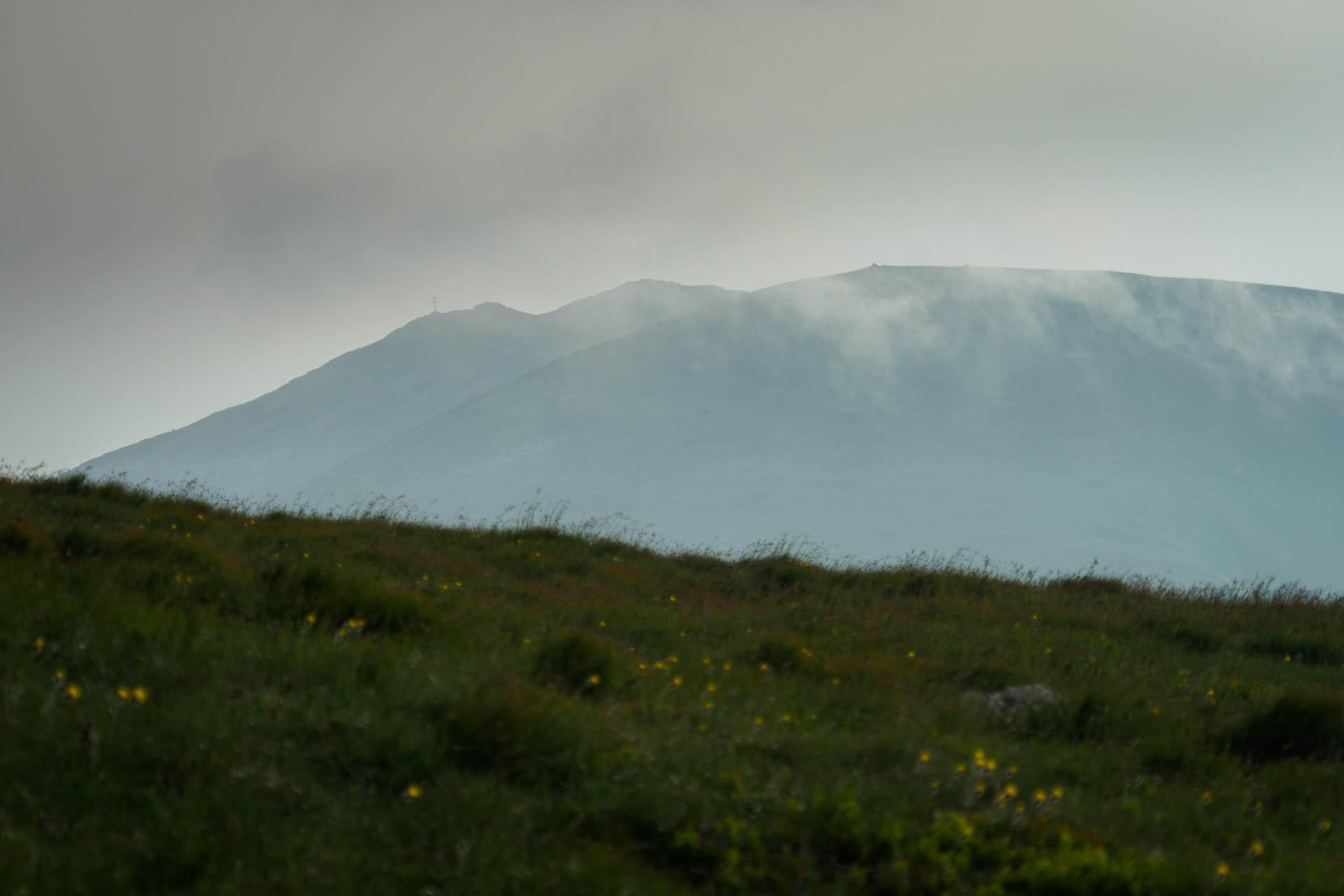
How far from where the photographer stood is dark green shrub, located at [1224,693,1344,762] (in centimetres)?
602

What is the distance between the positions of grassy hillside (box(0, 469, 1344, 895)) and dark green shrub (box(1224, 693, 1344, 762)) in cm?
2

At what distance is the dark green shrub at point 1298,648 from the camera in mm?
9938

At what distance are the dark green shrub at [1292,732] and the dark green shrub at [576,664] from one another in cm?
442

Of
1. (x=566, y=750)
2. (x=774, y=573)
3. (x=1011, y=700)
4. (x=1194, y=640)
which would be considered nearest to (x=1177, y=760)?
(x=1011, y=700)

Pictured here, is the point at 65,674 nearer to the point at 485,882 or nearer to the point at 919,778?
the point at 485,882

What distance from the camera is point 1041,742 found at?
5.79m

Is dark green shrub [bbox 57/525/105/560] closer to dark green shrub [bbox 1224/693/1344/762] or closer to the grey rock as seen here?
the grey rock

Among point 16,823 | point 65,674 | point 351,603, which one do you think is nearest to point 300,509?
point 351,603

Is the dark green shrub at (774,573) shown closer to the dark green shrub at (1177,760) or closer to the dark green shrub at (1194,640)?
the dark green shrub at (1194,640)

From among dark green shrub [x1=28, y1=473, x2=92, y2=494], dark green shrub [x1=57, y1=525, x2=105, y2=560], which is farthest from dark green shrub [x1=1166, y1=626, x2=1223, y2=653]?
dark green shrub [x1=28, y1=473, x2=92, y2=494]

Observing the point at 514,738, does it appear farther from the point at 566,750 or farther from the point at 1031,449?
the point at 1031,449

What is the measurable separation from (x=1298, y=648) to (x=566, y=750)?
10197mm

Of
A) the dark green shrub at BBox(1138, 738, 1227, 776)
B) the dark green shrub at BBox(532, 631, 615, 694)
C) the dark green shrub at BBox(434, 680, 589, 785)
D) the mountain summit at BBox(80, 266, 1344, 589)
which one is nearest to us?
the dark green shrub at BBox(434, 680, 589, 785)

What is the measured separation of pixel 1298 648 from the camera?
33.6ft
